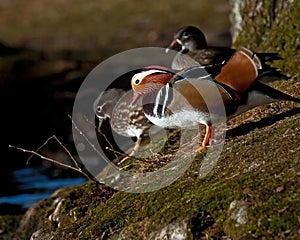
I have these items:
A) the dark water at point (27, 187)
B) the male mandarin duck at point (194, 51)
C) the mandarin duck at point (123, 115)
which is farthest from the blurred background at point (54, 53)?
the male mandarin duck at point (194, 51)

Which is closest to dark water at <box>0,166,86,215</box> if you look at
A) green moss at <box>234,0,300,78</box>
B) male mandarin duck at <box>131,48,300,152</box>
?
green moss at <box>234,0,300,78</box>

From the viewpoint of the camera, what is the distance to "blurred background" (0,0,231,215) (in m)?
10.3

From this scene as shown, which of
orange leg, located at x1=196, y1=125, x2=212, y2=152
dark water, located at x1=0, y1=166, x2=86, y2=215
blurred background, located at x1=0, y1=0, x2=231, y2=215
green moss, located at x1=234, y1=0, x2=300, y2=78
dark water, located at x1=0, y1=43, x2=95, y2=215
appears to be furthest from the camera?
blurred background, located at x1=0, y1=0, x2=231, y2=215

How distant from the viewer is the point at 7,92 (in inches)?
620

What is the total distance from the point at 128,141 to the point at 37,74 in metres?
8.54

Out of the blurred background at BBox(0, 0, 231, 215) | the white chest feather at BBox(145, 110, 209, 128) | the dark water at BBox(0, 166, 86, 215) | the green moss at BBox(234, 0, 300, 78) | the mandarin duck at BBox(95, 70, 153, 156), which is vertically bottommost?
the blurred background at BBox(0, 0, 231, 215)

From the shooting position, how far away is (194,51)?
9.48 metres

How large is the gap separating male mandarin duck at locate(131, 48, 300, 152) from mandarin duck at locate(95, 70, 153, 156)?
4.25 ft

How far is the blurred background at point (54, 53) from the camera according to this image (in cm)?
1034

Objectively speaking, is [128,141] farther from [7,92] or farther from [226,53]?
[7,92]

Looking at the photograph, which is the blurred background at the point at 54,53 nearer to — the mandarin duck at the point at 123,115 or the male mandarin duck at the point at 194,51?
the mandarin duck at the point at 123,115

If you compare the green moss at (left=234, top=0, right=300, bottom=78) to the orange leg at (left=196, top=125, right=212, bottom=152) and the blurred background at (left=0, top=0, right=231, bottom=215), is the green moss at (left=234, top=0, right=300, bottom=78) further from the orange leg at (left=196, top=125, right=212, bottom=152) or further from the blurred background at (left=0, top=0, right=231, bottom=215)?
the blurred background at (left=0, top=0, right=231, bottom=215)

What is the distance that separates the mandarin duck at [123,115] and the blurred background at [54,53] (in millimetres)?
1414

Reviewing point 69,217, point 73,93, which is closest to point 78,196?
point 69,217
